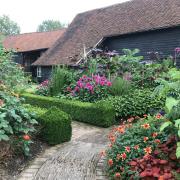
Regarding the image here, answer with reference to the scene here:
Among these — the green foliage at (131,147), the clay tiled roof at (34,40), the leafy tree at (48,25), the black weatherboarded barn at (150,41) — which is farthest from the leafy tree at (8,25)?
the green foliage at (131,147)

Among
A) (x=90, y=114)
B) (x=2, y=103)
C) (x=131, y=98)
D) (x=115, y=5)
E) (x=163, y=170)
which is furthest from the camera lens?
(x=115, y=5)

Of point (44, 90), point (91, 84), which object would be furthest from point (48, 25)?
point (91, 84)

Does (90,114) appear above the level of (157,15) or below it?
below

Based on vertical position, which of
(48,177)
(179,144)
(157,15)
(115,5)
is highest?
(115,5)

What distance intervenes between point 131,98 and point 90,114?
1.47 meters

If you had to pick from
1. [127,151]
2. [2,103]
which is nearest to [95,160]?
[127,151]

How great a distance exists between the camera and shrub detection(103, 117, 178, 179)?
3.93 m

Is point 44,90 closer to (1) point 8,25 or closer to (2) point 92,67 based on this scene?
(2) point 92,67

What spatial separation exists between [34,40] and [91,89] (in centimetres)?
2555

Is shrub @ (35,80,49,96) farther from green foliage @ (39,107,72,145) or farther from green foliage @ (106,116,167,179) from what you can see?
green foliage @ (106,116,167,179)

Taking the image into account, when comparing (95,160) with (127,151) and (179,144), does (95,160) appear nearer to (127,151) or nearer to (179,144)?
(127,151)

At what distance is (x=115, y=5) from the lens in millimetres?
22109

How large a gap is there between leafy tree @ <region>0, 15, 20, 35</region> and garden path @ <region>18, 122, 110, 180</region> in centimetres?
7730

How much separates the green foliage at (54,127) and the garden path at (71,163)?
0.54ft
